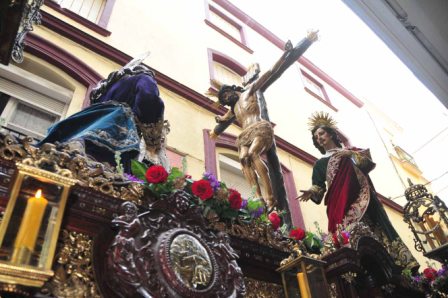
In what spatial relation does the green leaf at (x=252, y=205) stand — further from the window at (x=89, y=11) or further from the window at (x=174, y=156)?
the window at (x=89, y=11)

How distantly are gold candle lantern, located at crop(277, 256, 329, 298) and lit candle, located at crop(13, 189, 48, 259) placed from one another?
1.55 meters

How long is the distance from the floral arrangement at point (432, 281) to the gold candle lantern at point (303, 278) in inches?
49.7

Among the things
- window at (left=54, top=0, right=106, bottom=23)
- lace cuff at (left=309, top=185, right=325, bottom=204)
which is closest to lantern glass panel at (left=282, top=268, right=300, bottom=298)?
lace cuff at (left=309, top=185, right=325, bottom=204)

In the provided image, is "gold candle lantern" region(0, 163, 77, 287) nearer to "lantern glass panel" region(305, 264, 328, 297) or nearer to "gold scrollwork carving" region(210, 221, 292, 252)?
"gold scrollwork carving" region(210, 221, 292, 252)

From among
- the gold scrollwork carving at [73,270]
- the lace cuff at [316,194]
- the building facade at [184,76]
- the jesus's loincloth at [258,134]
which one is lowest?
the gold scrollwork carving at [73,270]

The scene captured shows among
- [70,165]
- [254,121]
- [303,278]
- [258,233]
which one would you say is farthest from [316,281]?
[254,121]

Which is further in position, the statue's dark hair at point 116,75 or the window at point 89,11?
the window at point 89,11

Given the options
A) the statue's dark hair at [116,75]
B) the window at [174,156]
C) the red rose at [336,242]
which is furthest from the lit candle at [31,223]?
the window at [174,156]

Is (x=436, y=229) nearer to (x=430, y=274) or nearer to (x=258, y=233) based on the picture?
(x=430, y=274)

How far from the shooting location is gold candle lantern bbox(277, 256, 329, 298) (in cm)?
241

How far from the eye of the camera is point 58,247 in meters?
1.74

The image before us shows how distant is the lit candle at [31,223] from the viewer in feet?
4.96

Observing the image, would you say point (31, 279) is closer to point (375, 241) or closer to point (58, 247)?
point (58, 247)

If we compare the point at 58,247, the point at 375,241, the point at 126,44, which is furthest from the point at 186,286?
the point at 126,44
